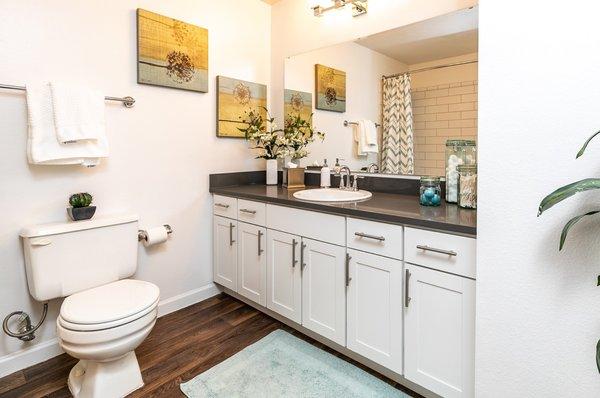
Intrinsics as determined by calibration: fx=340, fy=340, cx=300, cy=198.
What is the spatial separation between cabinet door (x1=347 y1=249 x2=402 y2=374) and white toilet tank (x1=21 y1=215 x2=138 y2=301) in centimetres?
124

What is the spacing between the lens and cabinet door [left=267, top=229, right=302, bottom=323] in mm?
1922

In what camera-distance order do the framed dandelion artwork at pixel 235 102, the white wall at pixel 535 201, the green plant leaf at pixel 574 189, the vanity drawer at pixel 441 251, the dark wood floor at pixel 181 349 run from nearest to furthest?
the green plant leaf at pixel 574 189, the white wall at pixel 535 201, the vanity drawer at pixel 441 251, the dark wood floor at pixel 181 349, the framed dandelion artwork at pixel 235 102

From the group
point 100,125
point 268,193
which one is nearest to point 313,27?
point 268,193

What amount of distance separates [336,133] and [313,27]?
80 centimetres

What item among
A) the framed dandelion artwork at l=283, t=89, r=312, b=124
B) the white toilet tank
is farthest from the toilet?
the framed dandelion artwork at l=283, t=89, r=312, b=124

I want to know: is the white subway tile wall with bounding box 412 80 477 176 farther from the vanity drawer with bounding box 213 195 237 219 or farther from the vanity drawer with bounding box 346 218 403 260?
the vanity drawer with bounding box 213 195 237 219

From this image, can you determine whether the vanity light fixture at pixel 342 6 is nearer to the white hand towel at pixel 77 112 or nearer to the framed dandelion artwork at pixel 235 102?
the framed dandelion artwork at pixel 235 102

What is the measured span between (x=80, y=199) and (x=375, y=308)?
5.24 ft

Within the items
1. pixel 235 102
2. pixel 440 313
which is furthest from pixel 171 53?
pixel 440 313

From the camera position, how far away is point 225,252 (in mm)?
2430

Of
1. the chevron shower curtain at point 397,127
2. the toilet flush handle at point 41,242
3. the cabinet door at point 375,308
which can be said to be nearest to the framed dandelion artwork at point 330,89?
the chevron shower curtain at point 397,127

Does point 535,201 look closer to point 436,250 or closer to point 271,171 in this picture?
point 436,250

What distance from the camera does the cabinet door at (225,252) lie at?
2.35 m

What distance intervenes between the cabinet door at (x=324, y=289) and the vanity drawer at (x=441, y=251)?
14.4 inches
